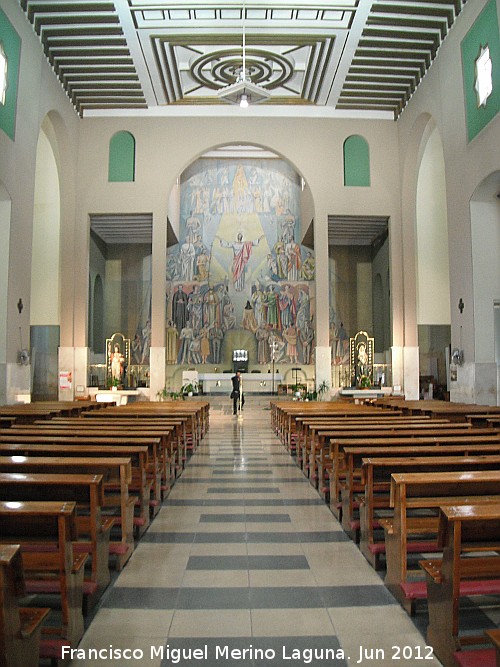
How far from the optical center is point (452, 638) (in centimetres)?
235

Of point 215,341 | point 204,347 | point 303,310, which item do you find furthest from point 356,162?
point 204,347

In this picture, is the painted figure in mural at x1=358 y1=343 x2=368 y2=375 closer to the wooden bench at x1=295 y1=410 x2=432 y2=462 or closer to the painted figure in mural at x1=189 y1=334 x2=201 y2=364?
the painted figure in mural at x1=189 y1=334 x2=201 y2=364

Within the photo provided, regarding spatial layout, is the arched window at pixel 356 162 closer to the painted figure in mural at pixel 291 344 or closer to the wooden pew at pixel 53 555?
the painted figure in mural at pixel 291 344

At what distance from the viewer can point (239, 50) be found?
1499 cm

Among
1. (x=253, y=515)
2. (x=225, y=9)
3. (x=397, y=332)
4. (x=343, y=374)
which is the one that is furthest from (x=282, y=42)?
(x=253, y=515)

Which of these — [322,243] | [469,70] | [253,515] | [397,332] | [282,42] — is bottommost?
[253,515]

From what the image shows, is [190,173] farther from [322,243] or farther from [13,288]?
[13,288]

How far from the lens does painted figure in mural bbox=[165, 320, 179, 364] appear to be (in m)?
23.4

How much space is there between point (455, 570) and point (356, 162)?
56.3 feet

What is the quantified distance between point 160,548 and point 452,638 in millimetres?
2307

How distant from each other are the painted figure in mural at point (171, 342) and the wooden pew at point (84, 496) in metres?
20.2

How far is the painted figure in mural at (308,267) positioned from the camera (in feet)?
80.3

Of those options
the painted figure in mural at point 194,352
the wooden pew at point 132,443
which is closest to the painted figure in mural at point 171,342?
the painted figure in mural at point 194,352

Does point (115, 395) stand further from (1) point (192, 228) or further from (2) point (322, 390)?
(1) point (192, 228)
